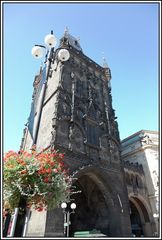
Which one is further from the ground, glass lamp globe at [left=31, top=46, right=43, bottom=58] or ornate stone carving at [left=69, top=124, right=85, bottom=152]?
glass lamp globe at [left=31, top=46, right=43, bottom=58]

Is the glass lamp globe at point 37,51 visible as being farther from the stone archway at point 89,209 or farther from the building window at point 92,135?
the stone archway at point 89,209

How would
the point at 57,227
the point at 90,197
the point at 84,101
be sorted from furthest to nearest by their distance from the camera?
the point at 84,101, the point at 90,197, the point at 57,227

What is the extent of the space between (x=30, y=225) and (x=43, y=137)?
8.68 metres

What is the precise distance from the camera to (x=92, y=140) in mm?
22875

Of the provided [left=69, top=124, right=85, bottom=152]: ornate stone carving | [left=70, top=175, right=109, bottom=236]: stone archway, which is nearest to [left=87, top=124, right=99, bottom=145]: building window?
[left=69, top=124, right=85, bottom=152]: ornate stone carving

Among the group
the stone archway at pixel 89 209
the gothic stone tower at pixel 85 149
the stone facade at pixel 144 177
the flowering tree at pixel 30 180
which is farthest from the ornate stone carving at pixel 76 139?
the stone facade at pixel 144 177

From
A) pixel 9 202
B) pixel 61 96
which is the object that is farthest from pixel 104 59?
pixel 9 202

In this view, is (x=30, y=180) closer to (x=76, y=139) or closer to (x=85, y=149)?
(x=76, y=139)

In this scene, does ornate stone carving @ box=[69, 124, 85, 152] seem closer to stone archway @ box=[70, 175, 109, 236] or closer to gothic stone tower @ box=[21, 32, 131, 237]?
gothic stone tower @ box=[21, 32, 131, 237]

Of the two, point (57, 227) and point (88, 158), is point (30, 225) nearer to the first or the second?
point (57, 227)

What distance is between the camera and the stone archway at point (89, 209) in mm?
20336

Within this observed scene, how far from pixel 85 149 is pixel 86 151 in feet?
0.82

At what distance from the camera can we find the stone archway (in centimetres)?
2034

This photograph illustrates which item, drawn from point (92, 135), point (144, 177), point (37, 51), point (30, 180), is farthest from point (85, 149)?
point (144, 177)
